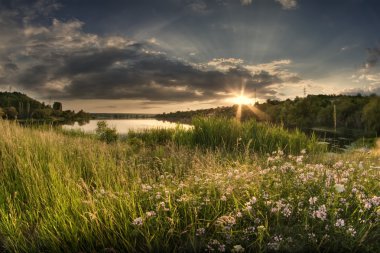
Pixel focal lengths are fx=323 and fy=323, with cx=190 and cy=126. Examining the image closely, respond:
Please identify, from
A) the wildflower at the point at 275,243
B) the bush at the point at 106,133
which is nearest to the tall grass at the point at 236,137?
the bush at the point at 106,133

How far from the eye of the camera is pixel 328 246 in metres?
3.57

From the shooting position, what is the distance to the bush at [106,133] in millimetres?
18203

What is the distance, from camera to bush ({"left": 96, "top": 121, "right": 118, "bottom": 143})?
1820 centimetres

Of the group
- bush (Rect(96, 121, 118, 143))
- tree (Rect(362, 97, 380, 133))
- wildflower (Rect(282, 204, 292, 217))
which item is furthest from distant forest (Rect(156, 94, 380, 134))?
wildflower (Rect(282, 204, 292, 217))

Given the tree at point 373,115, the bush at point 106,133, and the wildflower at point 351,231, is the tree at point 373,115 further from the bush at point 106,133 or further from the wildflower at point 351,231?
the wildflower at point 351,231

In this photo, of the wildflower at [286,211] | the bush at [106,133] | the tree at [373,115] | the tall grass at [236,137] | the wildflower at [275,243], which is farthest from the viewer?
the tree at [373,115]

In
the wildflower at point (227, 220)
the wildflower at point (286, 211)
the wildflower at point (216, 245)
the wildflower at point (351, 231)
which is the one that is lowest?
the wildflower at point (216, 245)

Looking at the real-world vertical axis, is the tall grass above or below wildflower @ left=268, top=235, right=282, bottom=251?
above

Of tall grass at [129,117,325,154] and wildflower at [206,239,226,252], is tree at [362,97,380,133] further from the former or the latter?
wildflower at [206,239,226,252]

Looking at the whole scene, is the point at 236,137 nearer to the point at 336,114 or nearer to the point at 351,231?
the point at 351,231

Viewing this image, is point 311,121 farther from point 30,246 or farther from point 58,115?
point 30,246

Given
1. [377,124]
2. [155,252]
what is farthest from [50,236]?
[377,124]

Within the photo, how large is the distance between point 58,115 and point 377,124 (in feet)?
224

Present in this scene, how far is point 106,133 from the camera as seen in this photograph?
18.6 meters
